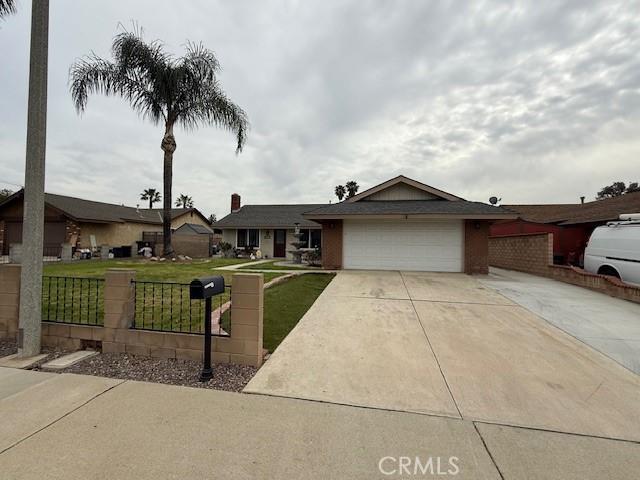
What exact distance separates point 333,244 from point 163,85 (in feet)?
35.4

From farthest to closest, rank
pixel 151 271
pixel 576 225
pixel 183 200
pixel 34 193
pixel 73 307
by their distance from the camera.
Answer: pixel 183 200 < pixel 576 225 < pixel 151 271 < pixel 73 307 < pixel 34 193

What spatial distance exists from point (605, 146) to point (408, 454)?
1621 cm

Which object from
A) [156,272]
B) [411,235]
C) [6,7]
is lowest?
[156,272]

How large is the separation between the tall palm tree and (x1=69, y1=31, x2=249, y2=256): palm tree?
46.3m

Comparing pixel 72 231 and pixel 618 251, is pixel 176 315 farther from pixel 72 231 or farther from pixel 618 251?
pixel 72 231

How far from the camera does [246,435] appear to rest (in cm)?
220

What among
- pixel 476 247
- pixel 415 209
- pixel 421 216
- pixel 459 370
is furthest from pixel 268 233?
pixel 459 370

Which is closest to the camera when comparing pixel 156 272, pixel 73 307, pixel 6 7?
pixel 73 307

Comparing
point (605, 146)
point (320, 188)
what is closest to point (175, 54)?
point (320, 188)

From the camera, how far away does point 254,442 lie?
2.12m

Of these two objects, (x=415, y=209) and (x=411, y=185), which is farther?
(x=411, y=185)

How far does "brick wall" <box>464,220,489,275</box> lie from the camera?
1124 centimetres

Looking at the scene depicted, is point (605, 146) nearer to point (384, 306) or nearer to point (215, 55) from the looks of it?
point (384, 306)

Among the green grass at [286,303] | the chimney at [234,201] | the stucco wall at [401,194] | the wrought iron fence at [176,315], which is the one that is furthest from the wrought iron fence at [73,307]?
the chimney at [234,201]
